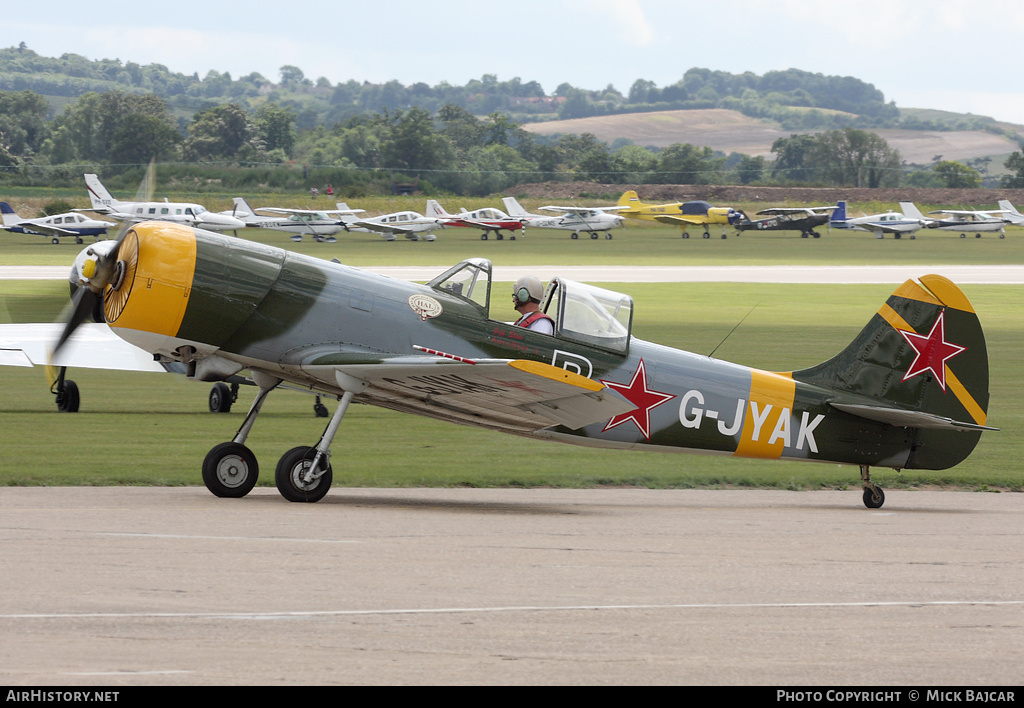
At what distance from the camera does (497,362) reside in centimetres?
1109

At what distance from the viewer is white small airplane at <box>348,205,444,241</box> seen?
3708 inches

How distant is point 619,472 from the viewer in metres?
16.4

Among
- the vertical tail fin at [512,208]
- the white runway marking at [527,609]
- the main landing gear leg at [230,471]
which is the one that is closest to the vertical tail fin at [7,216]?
the vertical tail fin at [512,208]

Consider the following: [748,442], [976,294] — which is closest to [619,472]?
[748,442]

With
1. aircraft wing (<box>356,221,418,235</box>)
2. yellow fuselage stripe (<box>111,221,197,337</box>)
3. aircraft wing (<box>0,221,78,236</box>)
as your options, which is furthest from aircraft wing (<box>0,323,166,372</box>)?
aircraft wing (<box>356,221,418,235</box>)

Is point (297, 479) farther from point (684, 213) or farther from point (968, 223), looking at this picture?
point (968, 223)

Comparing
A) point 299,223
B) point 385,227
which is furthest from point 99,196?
point 385,227

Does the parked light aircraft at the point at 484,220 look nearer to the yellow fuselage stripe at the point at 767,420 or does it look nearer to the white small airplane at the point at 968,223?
the white small airplane at the point at 968,223

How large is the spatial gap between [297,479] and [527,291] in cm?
300

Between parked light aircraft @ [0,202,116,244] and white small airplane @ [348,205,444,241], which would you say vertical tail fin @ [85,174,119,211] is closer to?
parked light aircraft @ [0,202,116,244]

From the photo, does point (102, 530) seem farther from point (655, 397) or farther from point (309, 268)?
point (655, 397)

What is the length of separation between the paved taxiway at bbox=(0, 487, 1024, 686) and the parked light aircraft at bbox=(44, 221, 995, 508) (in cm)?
88

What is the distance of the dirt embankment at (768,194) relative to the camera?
150 m

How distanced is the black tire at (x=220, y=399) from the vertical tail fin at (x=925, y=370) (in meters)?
10.8
